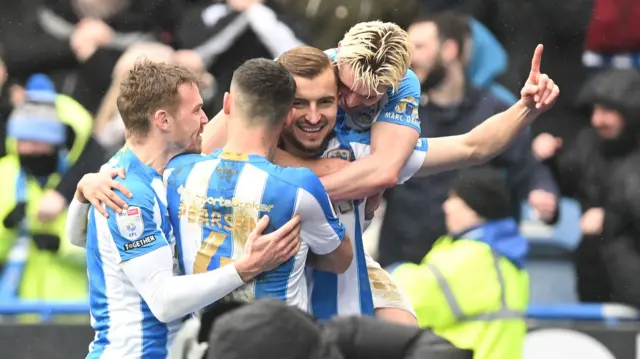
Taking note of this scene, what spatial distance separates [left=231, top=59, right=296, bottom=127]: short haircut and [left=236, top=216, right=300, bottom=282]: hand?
33cm

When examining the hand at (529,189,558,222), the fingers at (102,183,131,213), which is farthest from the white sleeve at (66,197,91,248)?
the hand at (529,189,558,222)

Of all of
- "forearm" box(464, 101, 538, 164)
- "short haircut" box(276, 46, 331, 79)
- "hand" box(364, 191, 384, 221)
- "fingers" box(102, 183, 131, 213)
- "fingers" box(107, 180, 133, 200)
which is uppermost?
"short haircut" box(276, 46, 331, 79)

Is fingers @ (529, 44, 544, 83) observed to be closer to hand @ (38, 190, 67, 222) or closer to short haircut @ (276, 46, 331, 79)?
short haircut @ (276, 46, 331, 79)

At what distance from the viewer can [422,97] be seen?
6.96 metres

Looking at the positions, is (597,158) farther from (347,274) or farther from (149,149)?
(149,149)

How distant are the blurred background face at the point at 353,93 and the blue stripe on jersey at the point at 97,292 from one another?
956 millimetres

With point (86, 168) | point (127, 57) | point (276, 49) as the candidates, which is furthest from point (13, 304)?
point (276, 49)

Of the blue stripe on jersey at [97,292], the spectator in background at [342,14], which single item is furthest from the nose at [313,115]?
the spectator in background at [342,14]

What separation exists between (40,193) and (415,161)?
118 inches

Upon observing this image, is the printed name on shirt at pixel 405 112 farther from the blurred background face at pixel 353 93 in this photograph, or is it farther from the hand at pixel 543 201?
the hand at pixel 543 201

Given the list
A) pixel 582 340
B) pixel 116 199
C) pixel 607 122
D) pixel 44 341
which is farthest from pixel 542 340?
pixel 116 199

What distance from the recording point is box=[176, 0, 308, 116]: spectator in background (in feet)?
23.2

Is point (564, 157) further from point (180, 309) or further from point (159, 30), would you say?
point (180, 309)

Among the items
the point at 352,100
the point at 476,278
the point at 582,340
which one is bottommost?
the point at 582,340
